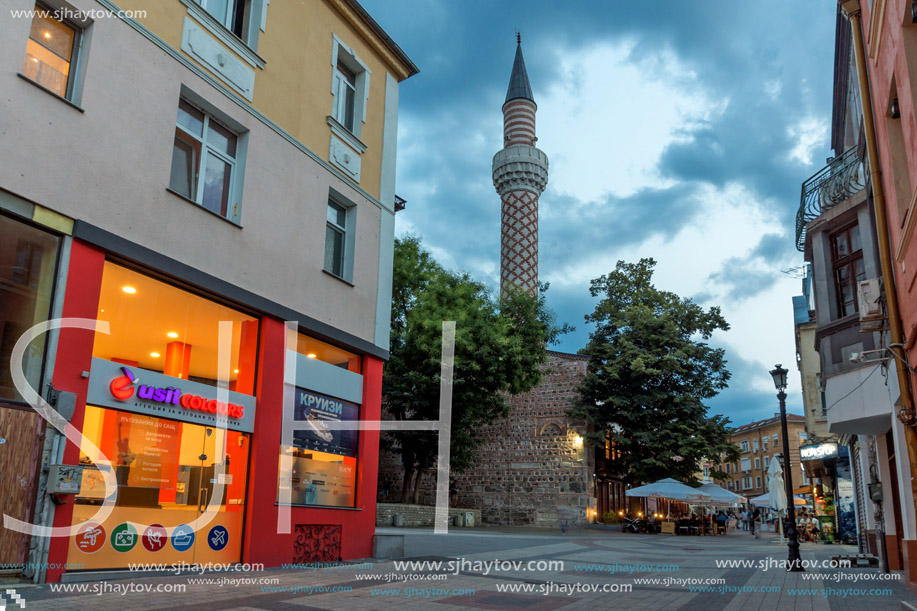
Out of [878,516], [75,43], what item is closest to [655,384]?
[878,516]

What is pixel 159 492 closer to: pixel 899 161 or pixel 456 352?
pixel 899 161

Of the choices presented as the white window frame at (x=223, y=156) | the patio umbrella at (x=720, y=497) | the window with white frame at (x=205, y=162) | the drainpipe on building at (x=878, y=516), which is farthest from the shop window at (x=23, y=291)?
the patio umbrella at (x=720, y=497)

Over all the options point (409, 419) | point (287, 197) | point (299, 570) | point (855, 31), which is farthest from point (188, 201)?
point (409, 419)

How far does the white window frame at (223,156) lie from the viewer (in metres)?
10.0

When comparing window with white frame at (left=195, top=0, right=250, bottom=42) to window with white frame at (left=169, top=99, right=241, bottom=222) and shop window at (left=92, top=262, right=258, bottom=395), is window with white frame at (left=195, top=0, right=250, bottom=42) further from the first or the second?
shop window at (left=92, top=262, right=258, bottom=395)

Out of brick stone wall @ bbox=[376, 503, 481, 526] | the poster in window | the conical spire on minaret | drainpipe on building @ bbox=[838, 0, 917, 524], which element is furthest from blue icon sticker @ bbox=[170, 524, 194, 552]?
the conical spire on minaret

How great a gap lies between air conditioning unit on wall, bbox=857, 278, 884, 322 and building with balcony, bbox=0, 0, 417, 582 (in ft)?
27.0

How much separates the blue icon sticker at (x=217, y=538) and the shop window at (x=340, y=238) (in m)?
4.90

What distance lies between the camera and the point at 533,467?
103 ft

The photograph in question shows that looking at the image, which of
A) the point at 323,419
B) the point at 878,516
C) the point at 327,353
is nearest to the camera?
the point at 323,419

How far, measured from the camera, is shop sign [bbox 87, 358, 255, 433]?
27.0 feet

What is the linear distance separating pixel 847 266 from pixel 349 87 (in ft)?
33.2

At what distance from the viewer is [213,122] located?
34.3 feet

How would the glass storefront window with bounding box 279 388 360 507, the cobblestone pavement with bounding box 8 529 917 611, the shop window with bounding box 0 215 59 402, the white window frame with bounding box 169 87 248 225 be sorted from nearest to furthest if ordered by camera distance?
the cobblestone pavement with bounding box 8 529 917 611 → the shop window with bounding box 0 215 59 402 → the white window frame with bounding box 169 87 248 225 → the glass storefront window with bounding box 279 388 360 507
